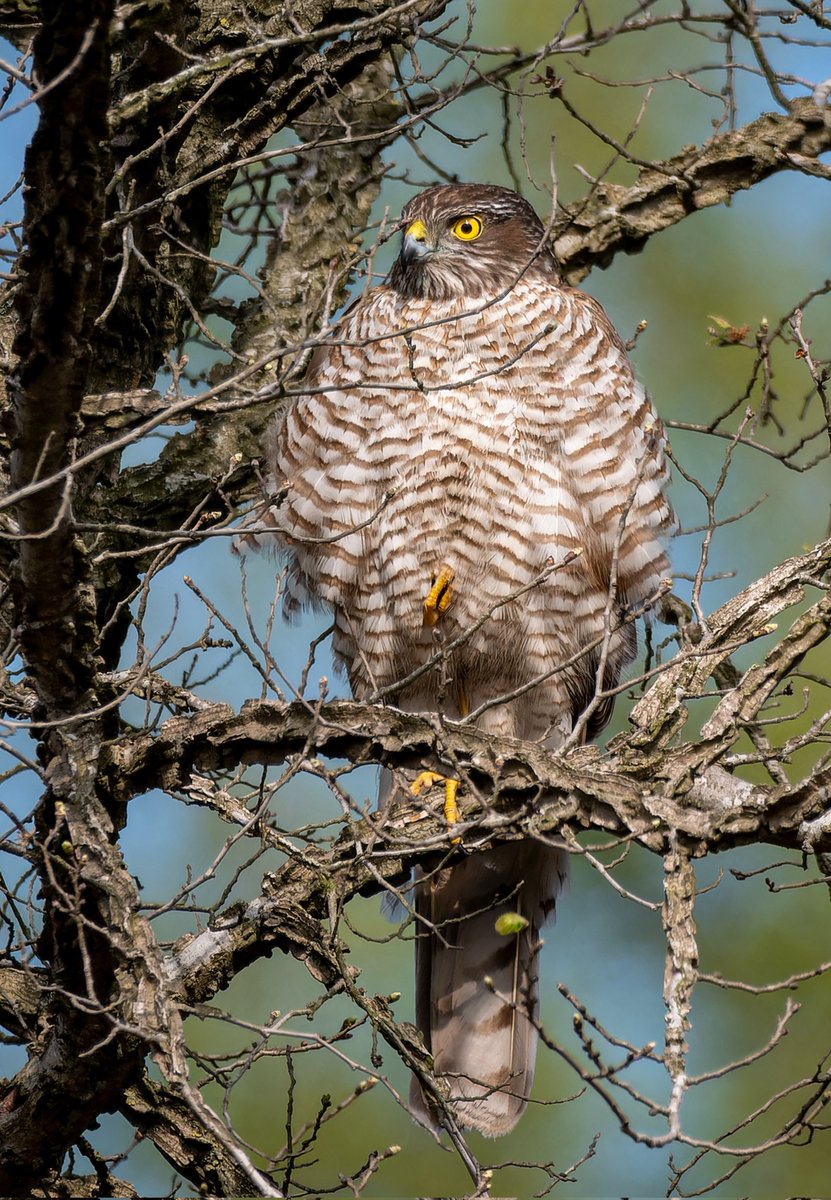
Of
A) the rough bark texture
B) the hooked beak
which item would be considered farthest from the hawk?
the rough bark texture

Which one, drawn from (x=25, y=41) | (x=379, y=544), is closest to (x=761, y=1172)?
(x=379, y=544)

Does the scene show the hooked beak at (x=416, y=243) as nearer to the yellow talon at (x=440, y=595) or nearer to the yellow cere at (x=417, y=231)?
the yellow cere at (x=417, y=231)

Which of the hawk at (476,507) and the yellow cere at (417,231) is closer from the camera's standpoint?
the hawk at (476,507)

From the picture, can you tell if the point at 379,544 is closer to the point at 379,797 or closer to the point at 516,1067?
the point at 379,797

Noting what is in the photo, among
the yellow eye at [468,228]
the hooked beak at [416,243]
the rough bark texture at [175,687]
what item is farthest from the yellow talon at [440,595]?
the yellow eye at [468,228]

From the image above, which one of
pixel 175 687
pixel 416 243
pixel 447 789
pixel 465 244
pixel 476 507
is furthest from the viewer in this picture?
pixel 465 244

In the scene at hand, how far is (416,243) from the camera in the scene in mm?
4719

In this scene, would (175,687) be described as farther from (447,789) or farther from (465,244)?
(465,244)

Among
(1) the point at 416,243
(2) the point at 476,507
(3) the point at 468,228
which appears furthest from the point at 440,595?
(3) the point at 468,228

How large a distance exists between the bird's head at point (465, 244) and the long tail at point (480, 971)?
85.3 inches

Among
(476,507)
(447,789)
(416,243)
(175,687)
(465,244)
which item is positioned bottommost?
(175,687)

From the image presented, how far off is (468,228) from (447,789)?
7.49ft

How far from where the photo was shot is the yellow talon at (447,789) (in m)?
3.51

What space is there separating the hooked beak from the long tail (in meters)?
2.28
